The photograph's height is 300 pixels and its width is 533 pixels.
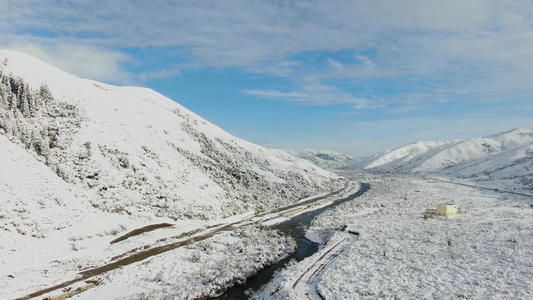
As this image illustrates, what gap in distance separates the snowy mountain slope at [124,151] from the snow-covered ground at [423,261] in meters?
29.1

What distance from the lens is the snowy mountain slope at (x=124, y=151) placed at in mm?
50906

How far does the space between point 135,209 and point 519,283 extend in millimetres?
52541

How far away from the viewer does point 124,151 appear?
61094 millimetres

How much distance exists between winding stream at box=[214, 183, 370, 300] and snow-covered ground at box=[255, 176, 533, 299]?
2.05 meters

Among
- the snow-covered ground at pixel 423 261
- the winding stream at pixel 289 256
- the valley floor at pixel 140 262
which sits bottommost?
the snow-covered ground at pixel 423 261

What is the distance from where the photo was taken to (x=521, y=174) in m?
116

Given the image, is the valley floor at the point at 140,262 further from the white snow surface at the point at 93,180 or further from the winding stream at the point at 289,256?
the winding stream at the point at 289,256

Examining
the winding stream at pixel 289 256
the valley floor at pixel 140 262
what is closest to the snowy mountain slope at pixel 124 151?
the valley floor at pixel 140 262

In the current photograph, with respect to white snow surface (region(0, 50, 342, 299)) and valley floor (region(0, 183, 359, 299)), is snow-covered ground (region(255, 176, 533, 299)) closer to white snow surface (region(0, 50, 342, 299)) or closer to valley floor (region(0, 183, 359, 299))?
valley floor (region(0, 183, 359, 299))

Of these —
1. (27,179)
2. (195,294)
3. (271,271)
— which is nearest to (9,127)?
(27,179)

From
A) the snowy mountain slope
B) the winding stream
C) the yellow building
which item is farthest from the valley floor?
the yellow building

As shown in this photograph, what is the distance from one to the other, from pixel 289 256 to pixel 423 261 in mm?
16225

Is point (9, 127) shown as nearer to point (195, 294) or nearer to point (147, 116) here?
point (147, 116)

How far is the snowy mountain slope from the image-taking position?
50906 mm
